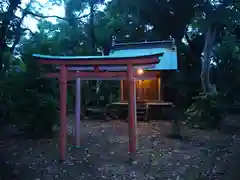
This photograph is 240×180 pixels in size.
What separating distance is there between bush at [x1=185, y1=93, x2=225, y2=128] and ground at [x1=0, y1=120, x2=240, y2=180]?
2.89 ft

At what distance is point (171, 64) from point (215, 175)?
9116 millimetres

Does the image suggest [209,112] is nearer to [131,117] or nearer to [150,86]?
[150,86]

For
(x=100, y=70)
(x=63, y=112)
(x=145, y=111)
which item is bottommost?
(x=145, y=111)

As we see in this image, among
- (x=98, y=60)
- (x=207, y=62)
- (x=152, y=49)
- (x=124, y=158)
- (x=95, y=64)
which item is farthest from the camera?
(x=152, y=49)

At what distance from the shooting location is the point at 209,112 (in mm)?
10508

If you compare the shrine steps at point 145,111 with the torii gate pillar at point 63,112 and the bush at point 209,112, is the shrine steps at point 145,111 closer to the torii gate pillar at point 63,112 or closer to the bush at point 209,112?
the bush at point 209,112

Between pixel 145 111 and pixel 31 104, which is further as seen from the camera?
pixel 145 111

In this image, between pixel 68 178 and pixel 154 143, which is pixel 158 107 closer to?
pixel 154 143

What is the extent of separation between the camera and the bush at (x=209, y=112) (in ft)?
34.2

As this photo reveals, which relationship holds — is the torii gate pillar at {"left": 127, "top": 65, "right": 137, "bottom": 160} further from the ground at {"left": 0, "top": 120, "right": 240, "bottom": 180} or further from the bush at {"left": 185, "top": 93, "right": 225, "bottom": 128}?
the bush at {"left": 185, "top": 93, "right": 225, "bottom": 128}

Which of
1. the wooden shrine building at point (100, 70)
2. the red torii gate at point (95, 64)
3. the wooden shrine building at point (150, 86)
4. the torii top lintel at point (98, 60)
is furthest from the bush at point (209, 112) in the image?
the torii top lintel at point (98, 60)

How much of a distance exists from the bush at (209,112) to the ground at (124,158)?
2.89 feet

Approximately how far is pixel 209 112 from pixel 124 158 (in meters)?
4.96

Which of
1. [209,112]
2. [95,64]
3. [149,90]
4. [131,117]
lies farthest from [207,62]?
[95,64]
